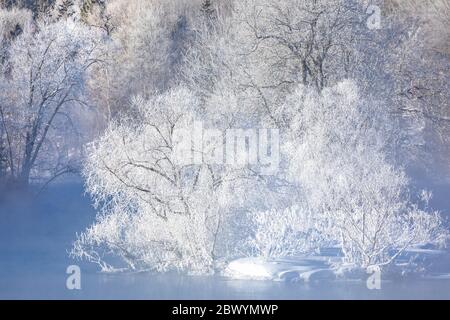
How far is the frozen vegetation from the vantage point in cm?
2212

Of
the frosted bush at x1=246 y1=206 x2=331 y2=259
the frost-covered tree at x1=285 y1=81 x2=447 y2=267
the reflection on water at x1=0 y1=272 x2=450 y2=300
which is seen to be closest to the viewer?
the reflection on water at x1=0 y1=272 x2=450 y2=300

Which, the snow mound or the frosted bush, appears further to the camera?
the frosted bush

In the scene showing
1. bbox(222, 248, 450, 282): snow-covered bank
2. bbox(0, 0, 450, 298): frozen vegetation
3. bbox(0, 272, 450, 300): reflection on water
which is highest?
bbox(0, 0, 450, 298): frozen vegetation

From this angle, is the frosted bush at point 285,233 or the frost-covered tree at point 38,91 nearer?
the frosted bush at point 285,233

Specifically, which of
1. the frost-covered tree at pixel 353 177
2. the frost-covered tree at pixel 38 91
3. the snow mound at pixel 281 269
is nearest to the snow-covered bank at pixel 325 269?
the snow mound at pixel 281 269

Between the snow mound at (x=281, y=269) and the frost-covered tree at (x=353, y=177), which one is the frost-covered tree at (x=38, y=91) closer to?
the frost-covered tree at (x=353, y=177)

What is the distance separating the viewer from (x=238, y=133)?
2384cm

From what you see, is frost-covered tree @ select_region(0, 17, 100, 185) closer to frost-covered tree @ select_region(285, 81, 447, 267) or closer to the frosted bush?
frost-covered tree @ select_region(285, 81, 447, 267)

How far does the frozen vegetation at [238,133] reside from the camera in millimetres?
22125

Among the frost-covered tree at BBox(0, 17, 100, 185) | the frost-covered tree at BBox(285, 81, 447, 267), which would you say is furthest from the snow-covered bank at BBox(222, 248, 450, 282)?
the frost-covered tree at BBox(0, 17, 100, 185)

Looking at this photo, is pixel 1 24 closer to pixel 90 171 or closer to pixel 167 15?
pixel 167 15
